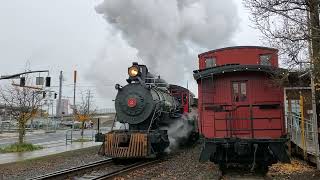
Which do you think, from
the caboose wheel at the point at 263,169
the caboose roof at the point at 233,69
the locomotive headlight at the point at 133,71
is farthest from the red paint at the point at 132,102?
the caboose wheel at the point at 263,169

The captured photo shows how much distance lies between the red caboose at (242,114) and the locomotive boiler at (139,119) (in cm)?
296

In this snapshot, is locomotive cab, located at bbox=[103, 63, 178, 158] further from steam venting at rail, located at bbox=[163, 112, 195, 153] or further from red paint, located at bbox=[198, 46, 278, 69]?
red paint, located at bbox=[198, 46, 278, 69]

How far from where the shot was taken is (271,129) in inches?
460

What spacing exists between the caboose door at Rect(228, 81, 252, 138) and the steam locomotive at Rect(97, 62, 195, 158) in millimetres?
3751

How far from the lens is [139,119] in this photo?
1582 cm

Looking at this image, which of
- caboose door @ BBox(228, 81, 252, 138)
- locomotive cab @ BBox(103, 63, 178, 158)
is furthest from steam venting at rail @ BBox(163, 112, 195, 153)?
caboose door @ BBox(228, 81, 252, 138)

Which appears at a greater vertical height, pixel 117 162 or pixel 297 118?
pixel 297 118

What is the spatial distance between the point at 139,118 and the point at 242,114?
500 centimetres

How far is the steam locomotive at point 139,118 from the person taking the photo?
14664 mm

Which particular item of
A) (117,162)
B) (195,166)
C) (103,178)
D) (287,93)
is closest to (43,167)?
(117,162)

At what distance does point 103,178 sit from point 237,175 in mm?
4015

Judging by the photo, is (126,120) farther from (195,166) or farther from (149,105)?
(195,166)

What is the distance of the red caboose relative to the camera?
11516 mm

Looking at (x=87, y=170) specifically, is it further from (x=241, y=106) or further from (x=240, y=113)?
(x=241, y=106)
